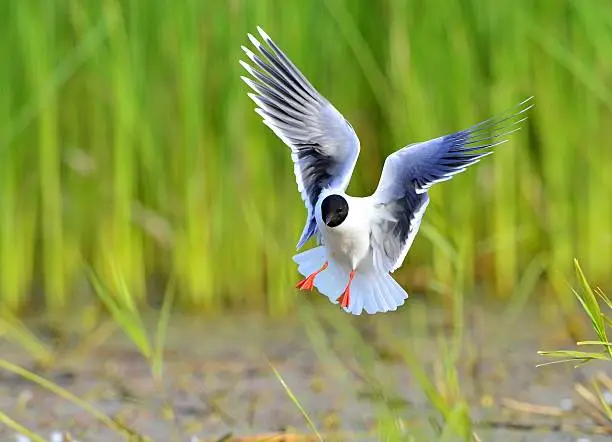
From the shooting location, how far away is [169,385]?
3.40 metres

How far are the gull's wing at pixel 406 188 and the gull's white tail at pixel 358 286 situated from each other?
33mm

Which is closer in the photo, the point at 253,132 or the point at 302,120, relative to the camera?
the point at 302,120

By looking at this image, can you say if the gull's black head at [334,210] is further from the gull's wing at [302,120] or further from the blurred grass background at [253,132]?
the blurred grass background at [253,132]

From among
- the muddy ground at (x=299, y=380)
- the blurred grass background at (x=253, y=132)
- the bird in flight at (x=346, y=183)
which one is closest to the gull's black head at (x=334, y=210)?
the bird in flight at (x=346, y=183)

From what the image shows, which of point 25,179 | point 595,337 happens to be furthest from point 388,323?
point 25,179

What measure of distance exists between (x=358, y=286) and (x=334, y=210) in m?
0.17

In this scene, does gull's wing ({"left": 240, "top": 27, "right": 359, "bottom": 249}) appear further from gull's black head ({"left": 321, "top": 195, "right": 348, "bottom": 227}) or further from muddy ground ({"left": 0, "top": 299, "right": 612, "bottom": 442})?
muddy ground ({"left": 0, "top": 299, "right": 612, "bottom": 442})

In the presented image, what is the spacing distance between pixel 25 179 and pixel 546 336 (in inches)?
69.0

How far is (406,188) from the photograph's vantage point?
1.48m

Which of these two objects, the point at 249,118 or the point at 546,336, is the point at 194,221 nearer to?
the point at 249,118

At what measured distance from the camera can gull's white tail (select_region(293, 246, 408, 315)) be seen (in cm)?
148

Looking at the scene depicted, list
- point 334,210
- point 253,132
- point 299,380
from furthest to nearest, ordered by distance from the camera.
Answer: point 253,132 → point 299,380 → point 334,210

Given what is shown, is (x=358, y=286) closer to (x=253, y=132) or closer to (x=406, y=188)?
(x=406, y=188)

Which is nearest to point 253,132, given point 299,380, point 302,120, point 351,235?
point 299,380
